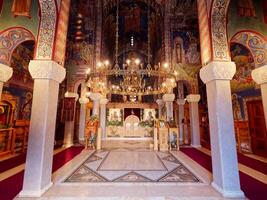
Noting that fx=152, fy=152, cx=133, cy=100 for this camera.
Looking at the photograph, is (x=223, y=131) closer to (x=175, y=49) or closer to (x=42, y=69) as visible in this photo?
(x=42, y=69)

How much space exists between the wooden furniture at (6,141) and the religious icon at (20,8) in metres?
5.04

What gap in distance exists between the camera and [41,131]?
3.28 meters

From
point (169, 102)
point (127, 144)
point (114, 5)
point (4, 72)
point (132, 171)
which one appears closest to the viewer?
point (4, 72)

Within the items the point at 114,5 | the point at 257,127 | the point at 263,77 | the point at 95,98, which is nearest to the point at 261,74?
the point at 263,77

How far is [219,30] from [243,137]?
6131 millimetres

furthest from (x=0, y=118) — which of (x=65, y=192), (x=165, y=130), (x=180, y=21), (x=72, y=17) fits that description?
(x=180, y=21)

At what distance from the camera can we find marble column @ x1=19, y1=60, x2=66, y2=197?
3148mm

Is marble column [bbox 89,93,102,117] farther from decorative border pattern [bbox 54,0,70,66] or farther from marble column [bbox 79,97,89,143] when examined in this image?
decorative border pattern [bbox 54,0,70,66]

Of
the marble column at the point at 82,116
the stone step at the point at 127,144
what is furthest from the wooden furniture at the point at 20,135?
the stone step at the point at 127,144

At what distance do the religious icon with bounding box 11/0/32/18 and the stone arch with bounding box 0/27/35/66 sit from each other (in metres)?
0.35

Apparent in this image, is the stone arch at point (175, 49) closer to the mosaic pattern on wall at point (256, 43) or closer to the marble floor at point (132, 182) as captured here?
the mosaic pattern on wall at point (256, 43)

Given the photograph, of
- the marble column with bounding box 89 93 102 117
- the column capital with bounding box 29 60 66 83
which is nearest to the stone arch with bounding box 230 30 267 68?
the column capital with bounding box 29 60 66 83

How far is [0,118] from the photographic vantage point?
21.4 feet

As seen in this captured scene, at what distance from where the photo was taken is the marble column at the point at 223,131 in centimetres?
319
